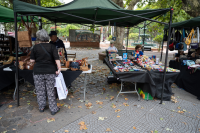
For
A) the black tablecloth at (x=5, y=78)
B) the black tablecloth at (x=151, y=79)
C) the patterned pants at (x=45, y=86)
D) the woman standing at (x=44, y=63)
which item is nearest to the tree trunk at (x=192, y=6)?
the black tablecloth at (x=151, y=79)

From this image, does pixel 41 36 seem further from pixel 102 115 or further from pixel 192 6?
pixel 192 6

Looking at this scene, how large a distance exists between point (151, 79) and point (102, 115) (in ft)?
5.56

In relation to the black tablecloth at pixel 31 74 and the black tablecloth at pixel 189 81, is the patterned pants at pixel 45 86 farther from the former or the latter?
the black tablecloth at pixel 189 81

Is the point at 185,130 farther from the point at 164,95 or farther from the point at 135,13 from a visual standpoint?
the point at 135,13

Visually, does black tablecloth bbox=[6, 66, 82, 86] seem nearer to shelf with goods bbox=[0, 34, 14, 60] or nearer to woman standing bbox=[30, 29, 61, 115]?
woman standing bbox=[30, 29, 61, 115]

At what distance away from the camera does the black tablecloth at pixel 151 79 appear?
3959 mm

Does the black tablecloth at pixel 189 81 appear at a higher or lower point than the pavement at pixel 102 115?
higher

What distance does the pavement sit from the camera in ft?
9.68

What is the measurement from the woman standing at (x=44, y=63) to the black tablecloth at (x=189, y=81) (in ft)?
14.6

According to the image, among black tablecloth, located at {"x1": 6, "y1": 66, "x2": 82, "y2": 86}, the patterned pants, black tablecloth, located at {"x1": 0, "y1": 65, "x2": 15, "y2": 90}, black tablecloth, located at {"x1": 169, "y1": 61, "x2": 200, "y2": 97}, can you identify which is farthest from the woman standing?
black tablecloth, located at {"x1": 169, "y1": 61, "x2": 200, "y2": 97}

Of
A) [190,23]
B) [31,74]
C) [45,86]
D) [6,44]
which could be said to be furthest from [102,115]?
[190,23]

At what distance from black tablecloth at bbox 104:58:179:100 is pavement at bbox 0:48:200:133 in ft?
1.07

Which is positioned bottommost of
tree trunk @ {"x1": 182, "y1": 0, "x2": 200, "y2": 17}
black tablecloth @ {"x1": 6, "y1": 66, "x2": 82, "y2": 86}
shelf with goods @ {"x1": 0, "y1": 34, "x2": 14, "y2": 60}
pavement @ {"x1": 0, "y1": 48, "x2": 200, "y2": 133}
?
pavement @ {"x1": 0, "y1": 48, "x2": 200, "y2": 133}

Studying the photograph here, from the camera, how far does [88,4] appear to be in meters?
4.03
